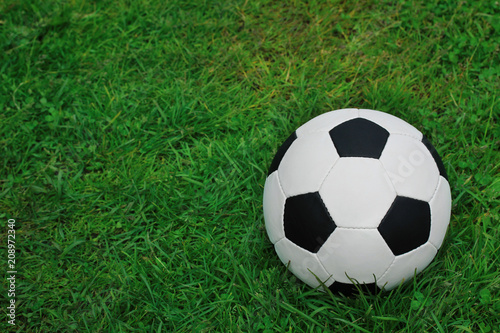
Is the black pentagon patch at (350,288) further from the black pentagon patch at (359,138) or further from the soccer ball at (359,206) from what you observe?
the black pentagon patch at (359,138)

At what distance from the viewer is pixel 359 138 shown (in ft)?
7.23

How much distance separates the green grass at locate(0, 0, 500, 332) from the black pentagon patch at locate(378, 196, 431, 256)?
0.35 m

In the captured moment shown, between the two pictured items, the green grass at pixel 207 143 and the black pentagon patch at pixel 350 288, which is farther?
the green grass at pixel 207 143

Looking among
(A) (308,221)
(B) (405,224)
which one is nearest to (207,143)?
(A) (308,221)

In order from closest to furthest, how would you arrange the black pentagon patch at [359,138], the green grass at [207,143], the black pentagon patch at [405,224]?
the black pentagon patch at [405,224] → the black pentagon patch at [359,138] → the green grass at [207,143]

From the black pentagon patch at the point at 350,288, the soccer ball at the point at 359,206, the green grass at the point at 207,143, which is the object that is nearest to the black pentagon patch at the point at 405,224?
the soccer ball at the point at 359,206

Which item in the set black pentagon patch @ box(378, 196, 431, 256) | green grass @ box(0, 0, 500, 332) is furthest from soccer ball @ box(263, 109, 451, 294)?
green grass @ box(0, 0, 500, 332)

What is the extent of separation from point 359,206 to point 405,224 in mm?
233

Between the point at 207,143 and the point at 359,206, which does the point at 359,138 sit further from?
the point at 207,143

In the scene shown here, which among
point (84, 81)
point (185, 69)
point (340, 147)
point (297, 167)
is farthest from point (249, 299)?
point (84, 81)

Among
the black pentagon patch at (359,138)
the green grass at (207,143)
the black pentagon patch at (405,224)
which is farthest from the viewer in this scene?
the green grass at (207,143)

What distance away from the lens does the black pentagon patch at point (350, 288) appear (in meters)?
2.17

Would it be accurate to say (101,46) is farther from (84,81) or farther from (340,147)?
(340,147)

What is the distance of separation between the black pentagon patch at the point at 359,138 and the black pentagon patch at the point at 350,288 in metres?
0.62
